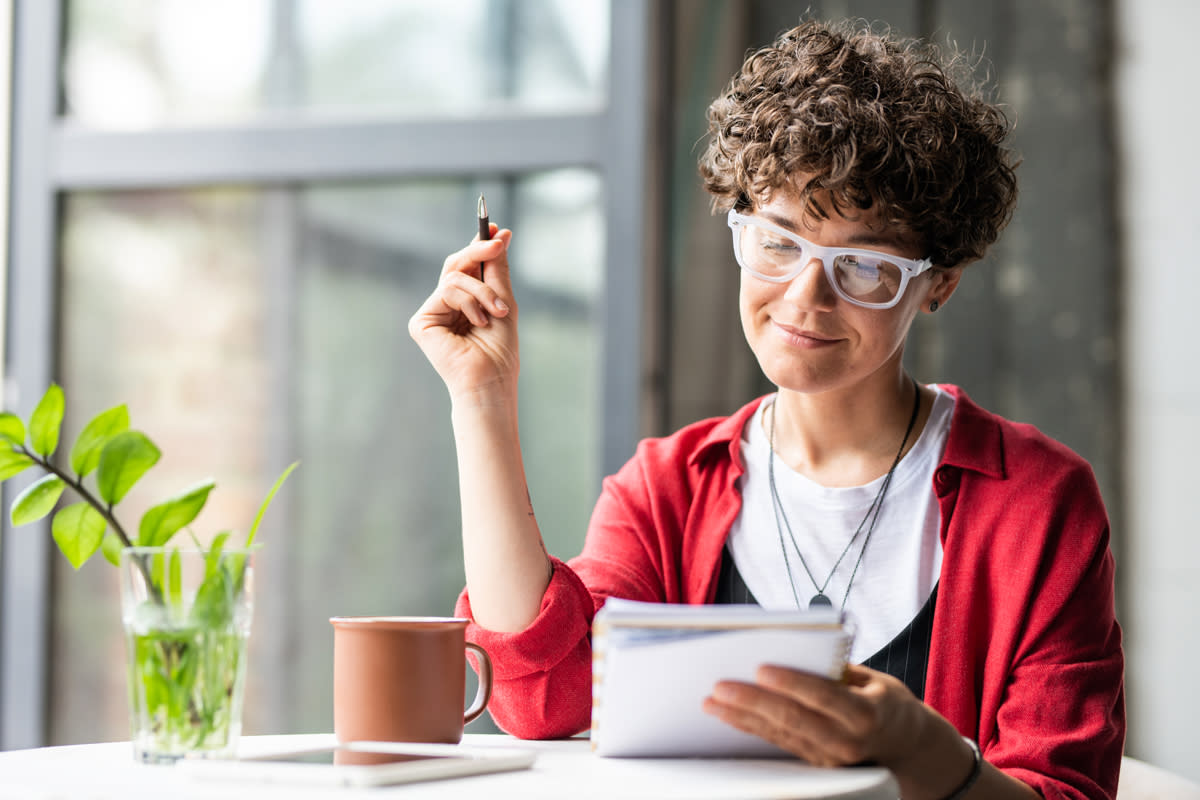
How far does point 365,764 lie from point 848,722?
36 centimetres

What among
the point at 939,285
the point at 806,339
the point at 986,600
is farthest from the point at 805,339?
the point at 986,600

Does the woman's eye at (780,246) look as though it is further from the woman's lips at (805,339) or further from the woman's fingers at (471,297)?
the woman's fingers at (471,297)

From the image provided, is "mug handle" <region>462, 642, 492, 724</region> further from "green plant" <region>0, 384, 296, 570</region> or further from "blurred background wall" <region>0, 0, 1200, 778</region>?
"blurred background wall" <region>0, 0, 1200, 778</region>

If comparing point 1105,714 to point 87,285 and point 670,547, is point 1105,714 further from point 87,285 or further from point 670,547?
point 87,285

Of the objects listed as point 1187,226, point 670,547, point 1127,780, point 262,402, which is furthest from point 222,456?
point 1187,226

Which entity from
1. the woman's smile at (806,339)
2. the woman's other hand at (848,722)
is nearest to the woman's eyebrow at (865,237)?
the woman's smile at (806,339)

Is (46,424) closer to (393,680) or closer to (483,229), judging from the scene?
(393,680)

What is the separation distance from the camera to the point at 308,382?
253 centimetres

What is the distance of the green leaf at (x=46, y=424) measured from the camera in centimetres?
86

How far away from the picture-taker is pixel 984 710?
121 cm

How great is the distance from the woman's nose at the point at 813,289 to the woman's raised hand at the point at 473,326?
12.3 inches

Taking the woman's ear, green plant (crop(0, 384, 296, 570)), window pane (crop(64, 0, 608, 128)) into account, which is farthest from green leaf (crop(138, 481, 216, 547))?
window pane (crop(64, 0, 608, 128))

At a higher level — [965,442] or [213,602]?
[965,442]

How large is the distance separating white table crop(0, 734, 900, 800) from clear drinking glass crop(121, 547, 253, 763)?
37 millimetres
